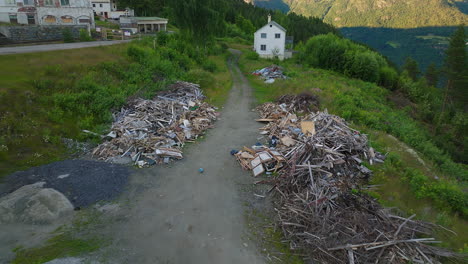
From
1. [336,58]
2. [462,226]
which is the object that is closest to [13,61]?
[462,226]

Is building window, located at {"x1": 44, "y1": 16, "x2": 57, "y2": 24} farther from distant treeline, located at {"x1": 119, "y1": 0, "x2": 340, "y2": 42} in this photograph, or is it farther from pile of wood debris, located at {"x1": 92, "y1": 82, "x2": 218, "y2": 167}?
pile of wood debris, located at {"x1": 92, "y1": 82, "x2": 218, "y2": 167}

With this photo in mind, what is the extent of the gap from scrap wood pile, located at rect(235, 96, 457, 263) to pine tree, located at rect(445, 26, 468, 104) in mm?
41910

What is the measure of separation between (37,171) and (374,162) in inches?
631

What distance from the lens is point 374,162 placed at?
45.3 ft

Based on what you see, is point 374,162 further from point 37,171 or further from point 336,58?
point 336,58

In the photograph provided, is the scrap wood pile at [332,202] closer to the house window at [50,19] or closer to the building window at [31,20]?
the house window at [50,19]

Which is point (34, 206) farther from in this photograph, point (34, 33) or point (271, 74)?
point (34, 33)

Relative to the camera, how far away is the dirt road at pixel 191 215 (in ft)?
27.7

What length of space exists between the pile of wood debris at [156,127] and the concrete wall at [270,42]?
33.8 meters

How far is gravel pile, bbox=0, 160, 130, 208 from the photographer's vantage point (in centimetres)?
1095

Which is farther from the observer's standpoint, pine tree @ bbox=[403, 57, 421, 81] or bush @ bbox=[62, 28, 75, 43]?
pine tree @ bbox=[403, 57, 421, 81]

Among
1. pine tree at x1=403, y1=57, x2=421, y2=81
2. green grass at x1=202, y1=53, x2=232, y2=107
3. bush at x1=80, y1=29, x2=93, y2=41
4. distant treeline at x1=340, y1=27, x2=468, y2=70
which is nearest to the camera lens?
green grass at x1=202, y1=53, x2=232, y2=107

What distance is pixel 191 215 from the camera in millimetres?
10242

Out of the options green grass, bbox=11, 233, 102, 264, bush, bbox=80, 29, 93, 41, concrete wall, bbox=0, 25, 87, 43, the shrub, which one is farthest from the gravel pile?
bush, bbox=80, 29, 93, 41
